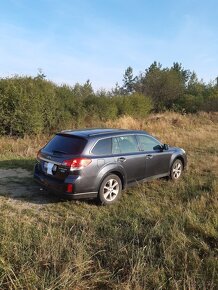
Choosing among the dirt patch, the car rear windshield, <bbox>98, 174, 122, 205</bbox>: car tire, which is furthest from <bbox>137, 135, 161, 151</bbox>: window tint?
the dirt patch

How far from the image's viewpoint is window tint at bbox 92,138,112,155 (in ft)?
21.8

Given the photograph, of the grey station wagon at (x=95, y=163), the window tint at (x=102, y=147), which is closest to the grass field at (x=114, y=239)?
the grey station wagon at (x=95, y=163)

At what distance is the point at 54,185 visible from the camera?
6383mm

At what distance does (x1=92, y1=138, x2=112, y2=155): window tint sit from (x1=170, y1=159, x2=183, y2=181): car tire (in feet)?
8.06

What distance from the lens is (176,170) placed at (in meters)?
8.91

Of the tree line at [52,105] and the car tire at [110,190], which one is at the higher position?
the tree line at [52,105]

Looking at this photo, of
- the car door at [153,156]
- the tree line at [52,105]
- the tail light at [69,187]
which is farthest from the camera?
the tree line at [52,105]

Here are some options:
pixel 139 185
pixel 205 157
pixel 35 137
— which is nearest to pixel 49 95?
pixel 35 137

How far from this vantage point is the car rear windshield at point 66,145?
21.3ft

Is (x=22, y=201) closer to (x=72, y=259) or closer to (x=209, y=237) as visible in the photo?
(x=72, y=259)

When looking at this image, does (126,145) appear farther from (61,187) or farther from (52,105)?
(52,105)

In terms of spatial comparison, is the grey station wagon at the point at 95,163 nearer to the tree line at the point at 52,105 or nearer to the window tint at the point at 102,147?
the window tint at the point at 102,147

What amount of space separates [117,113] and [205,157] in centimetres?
1043

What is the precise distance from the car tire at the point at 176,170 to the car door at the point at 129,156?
132 centimetres
